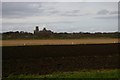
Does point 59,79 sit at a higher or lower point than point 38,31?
lower

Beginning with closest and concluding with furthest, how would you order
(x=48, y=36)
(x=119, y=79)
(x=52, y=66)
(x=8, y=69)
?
1. (x=119, y=79)
2. (x=8, y=69)
3. (x=52, y=66)
4. (x=48, y=36)

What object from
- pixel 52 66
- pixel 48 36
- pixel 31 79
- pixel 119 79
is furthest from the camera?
pixel 48 36

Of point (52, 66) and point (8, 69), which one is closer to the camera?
point (8, 69)

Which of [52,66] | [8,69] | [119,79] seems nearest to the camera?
[119,79]

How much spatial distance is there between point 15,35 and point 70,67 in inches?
2113

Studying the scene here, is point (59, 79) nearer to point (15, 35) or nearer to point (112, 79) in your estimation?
point (112, 79)

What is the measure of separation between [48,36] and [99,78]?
188 ft

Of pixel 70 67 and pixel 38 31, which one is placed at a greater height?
pixel 38 31

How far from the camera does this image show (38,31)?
67.6 meters

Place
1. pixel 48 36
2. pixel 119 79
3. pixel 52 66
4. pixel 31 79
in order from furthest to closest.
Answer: pixel 48 36
pixel 52 66
pixel 31 79
pixel 119 79

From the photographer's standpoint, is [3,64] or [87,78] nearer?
[87,78]

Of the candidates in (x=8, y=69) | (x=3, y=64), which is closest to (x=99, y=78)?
(x=8, y=69)

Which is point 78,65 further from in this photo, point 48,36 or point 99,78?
point 48,36

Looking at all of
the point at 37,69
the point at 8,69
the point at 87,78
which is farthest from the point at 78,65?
the point at 87,78
